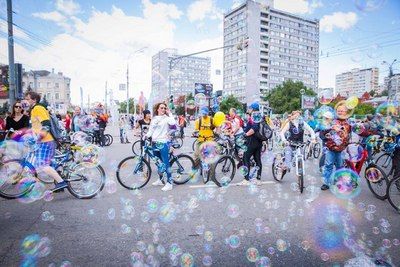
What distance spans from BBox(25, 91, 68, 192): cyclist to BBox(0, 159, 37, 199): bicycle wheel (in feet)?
0.91

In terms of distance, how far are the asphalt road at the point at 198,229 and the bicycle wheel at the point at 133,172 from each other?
31cm

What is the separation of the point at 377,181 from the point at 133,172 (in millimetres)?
5102

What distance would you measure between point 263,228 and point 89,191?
3.56 m

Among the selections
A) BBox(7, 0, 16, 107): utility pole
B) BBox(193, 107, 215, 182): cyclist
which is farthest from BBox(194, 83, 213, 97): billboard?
BBox(193, 107, 215, 182): cyclist

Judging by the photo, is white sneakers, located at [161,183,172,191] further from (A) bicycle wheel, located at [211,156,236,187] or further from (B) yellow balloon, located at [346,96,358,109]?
(B) yellow balloon, located at [346,96,358,109]

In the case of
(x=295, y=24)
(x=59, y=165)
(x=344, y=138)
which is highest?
(x=295, y=24)

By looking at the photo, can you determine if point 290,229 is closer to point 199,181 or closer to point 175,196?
point 175,196

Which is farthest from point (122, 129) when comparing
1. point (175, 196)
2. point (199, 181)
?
point (175, 196)

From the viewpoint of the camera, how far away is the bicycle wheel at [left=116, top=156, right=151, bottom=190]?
21.5ft

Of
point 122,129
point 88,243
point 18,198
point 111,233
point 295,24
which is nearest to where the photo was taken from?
point 88,243

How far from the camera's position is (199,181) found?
7.62 m

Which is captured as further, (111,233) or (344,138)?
(344,138)

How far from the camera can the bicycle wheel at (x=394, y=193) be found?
534cm

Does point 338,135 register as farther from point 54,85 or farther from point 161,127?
point 54,85
